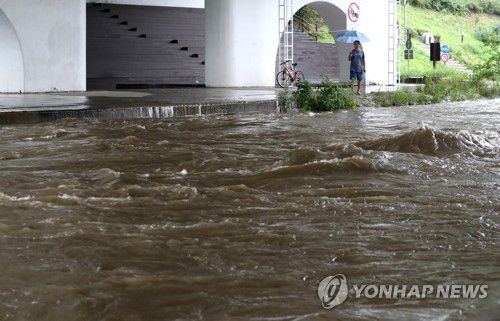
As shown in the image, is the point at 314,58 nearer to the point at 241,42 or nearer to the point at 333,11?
the point at 333,11

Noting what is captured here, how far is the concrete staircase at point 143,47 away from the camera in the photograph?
26766 mm

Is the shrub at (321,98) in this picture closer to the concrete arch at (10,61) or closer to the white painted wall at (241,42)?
the white painted wall at (241,42)

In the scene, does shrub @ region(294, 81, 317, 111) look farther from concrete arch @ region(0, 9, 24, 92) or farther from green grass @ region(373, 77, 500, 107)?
concrete arch @ region(0, 9, 24, 92)

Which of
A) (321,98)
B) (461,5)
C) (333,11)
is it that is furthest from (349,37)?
(461,5)

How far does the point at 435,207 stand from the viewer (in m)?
6.21

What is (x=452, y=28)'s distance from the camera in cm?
5462

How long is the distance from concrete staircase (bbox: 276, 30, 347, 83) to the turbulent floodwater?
68.7ft

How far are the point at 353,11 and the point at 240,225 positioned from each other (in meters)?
23.0

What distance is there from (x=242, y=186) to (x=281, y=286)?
304 centimetres

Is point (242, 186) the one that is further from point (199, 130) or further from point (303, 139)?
point (199, 130)

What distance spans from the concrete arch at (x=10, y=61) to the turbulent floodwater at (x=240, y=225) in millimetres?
10468

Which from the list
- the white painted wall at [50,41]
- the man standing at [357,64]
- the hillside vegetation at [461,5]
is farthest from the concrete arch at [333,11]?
the hillside vegetation at [461,5]

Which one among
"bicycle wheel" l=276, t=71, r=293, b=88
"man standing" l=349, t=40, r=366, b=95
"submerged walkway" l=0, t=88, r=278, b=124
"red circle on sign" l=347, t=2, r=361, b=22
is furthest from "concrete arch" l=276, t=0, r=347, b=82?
"submerged walkway" l=0, t=88, r=278, b=124

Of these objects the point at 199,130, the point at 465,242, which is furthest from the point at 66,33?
the point at 465,242
